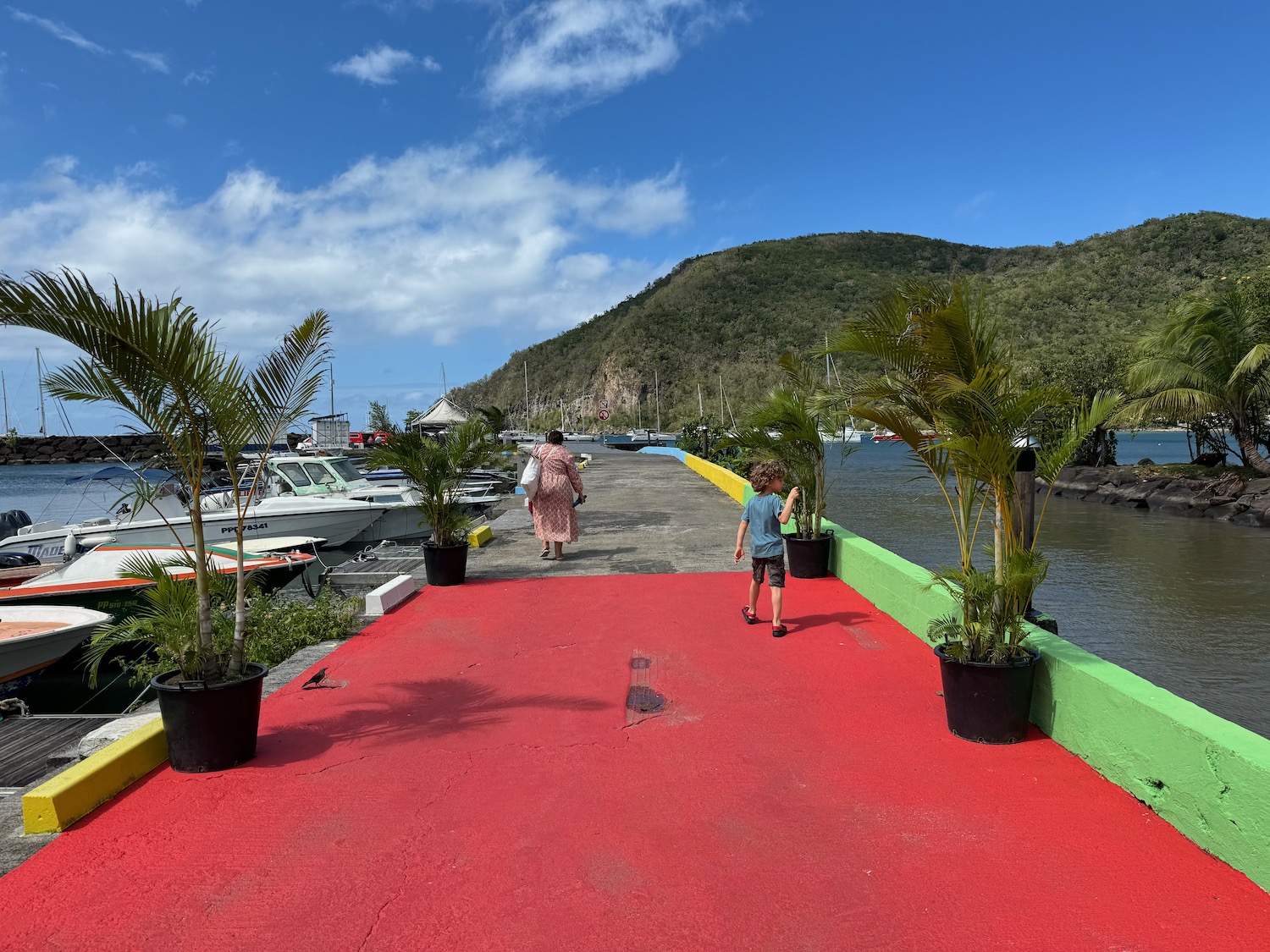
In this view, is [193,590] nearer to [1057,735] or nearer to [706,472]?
[1057,735]

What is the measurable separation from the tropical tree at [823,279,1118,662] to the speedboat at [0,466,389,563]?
11784 millimetres

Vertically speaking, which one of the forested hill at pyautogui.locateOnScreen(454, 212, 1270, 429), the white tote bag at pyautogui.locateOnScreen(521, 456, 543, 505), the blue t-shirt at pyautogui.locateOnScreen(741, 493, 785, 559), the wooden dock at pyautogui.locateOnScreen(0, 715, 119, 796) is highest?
the forested hill at pyautogui.locateOnScreen(454, 212, 1270, 429)

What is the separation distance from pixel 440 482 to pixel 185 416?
4.31 metres

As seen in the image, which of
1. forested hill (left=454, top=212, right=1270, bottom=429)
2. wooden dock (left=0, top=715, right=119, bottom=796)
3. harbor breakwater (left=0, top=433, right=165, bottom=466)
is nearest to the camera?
wooden dock (left=0, top=715, right=119, bottom=796)

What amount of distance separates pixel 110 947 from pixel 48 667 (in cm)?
683

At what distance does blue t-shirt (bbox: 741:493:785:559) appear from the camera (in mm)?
6359

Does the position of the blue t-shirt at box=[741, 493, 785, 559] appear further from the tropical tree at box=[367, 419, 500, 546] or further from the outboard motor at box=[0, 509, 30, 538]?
the outboard motor at box=[0, 509, 30, 538]

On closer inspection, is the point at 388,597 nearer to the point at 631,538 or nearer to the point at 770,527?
the point at 770,527

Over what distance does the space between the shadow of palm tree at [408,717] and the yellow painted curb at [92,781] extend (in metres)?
0.52

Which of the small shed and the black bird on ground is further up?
the small shed

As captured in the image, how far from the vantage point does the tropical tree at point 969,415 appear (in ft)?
14.1

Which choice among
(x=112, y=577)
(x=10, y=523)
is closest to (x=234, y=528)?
(x=112, y=577)

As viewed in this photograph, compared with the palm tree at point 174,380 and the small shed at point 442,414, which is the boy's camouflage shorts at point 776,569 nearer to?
the palm tree at point 174,380

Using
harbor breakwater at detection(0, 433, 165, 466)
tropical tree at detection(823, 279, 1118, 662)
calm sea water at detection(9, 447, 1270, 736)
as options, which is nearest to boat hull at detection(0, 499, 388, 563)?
calm sea water at detection(9, 447, 1270, 736)
